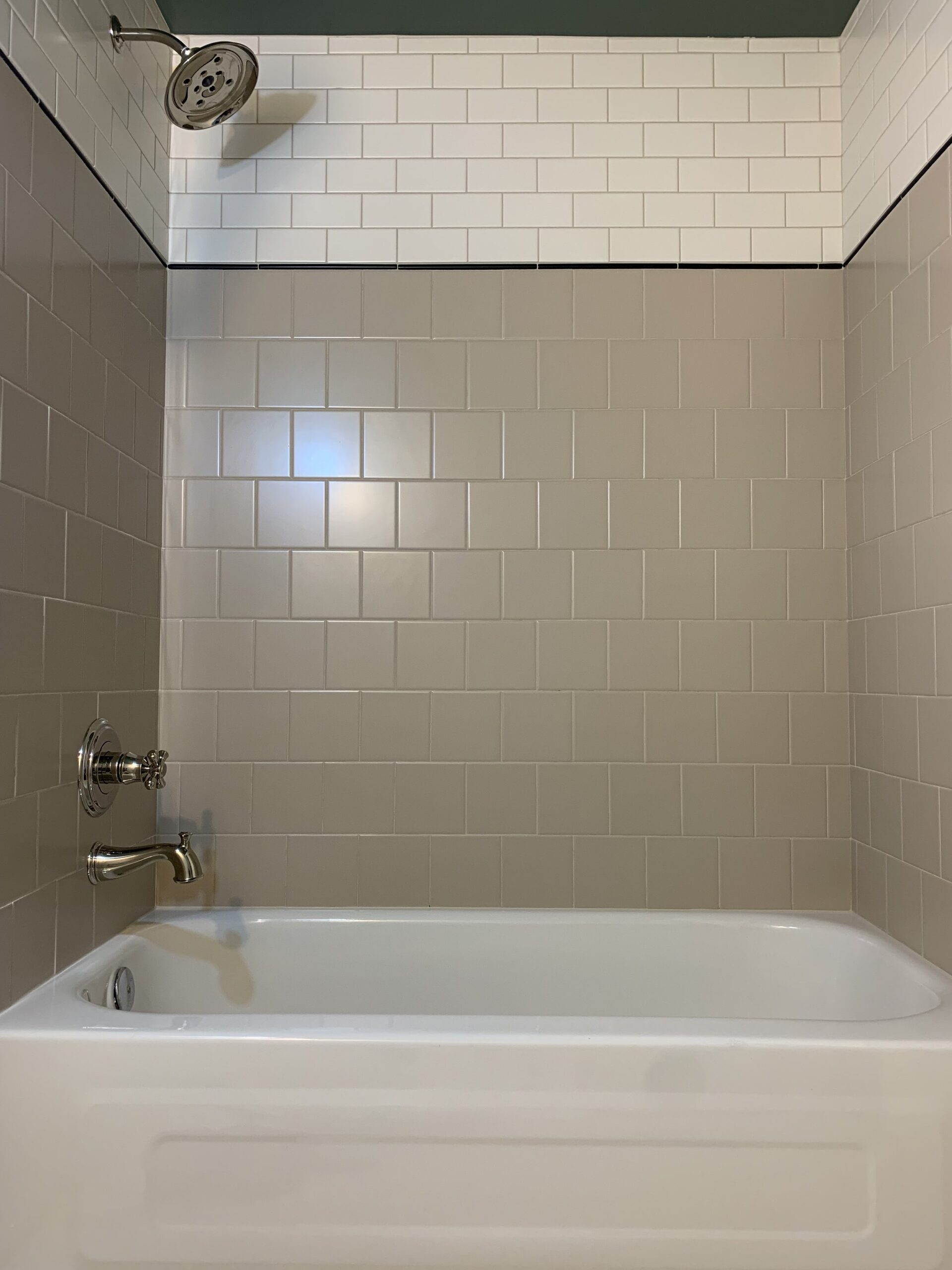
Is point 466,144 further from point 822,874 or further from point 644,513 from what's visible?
point 822,874

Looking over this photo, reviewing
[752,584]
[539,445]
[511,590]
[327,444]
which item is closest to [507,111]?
[539,445]

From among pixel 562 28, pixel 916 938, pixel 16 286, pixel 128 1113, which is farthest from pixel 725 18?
pixel 128 1113

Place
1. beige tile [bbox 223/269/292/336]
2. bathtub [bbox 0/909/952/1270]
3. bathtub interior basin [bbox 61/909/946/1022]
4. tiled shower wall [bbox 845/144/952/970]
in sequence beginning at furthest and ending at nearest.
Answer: beige tile [bbox 223/269/292/336] < bathtub interior basin [bbox 61/909/946/1022] < tiled shower wall [bbox 845/144/952/970] < bathtub [bbox 0/909/952/1270]

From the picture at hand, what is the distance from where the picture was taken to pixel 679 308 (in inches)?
90.3

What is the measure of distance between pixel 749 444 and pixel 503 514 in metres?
0.63

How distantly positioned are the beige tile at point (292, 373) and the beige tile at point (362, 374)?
0.06 ft

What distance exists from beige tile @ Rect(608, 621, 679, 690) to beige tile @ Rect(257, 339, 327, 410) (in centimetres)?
A: 92

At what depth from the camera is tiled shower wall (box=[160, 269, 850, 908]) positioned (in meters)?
2.23

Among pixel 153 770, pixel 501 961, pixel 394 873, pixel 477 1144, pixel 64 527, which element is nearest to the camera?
pixel 477 1144

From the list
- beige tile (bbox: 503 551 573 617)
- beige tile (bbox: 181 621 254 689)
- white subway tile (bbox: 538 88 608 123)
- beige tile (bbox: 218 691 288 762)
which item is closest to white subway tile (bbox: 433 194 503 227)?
white subway tile (bbox: 538 88 608 123)

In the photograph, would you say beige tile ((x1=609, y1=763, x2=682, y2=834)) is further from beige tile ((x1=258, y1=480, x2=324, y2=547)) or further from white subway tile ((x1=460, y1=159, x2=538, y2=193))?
white subway tile ((x1=460, y1=159, x2=538, y2=193))

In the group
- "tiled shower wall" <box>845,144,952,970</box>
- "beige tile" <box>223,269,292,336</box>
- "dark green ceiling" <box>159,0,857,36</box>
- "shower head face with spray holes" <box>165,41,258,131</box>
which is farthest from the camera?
"beige tile" <box>223,269,292,336</box>

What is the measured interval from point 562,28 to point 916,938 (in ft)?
7.44

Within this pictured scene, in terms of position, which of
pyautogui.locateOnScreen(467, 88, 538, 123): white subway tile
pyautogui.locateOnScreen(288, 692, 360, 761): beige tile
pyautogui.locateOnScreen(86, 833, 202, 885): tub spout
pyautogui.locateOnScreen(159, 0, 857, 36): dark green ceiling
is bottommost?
pyautogui.locateOnScreen(86, 833, 202, 885): tub spout
